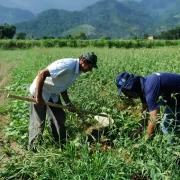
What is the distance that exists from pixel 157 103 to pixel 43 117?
6.26 ft

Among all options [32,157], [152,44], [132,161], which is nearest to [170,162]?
[132,161]

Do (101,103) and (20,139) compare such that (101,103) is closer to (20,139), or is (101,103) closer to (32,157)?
(20,139)

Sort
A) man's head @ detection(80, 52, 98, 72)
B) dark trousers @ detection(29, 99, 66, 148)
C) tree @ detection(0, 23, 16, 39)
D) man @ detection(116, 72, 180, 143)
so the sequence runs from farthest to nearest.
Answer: tree @ detection(0, 23, 16, 39)
dark trousers @ detection(29, 99, 66, 148)
man's head @ detection(80, 52, 98, 72)
man @ detection(116, 72, 180, 143)

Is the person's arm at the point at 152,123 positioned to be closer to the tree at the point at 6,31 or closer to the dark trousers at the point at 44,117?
the dark trousers at the point at 44,117

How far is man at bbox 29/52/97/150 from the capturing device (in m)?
4.14

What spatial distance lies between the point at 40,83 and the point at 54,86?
318 millimetres

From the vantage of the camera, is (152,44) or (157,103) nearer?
(157,103)

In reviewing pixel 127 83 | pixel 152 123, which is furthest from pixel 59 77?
pixel 152 123

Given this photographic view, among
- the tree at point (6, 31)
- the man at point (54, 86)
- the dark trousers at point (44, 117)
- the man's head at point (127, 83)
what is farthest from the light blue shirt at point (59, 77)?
the tree at point (6, 31)

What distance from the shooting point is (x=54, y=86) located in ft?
14.6

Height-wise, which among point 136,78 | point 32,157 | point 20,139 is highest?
point 136,78

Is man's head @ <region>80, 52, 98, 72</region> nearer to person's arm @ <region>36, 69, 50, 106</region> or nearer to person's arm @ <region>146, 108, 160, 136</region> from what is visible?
person's arm @ <region>36, 69, 50, 106</region>

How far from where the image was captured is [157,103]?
11.3 ft

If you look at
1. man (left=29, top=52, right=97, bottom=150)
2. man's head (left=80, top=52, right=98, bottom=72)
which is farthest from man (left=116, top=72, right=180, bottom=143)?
man (left=29, top=52, right=97, bottom=150)
